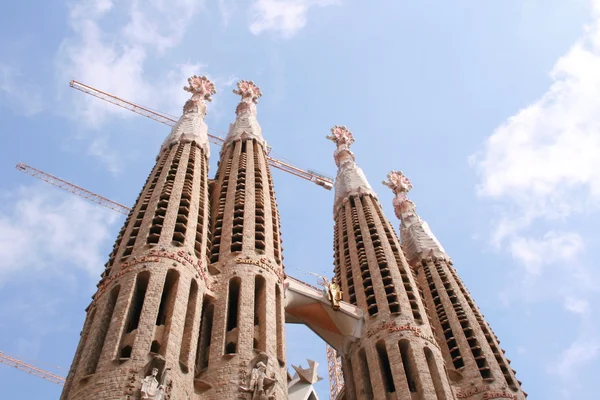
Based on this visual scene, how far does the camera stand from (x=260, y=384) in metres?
22.9

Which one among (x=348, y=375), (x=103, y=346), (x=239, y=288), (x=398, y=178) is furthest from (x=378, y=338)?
(x=398, y=178)

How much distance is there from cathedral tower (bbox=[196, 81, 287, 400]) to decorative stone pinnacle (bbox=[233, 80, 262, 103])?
1168cm

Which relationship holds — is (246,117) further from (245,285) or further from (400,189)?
(245,285)

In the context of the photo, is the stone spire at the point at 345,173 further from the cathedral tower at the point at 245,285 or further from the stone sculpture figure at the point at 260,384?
the stone sculpture figure at the point at 260,384

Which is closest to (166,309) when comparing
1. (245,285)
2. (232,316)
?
(232,316)

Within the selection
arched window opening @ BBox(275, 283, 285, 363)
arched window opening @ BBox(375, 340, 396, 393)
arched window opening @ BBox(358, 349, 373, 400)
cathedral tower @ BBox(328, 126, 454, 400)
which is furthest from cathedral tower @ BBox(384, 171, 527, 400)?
arched window opening @ BBox(275, 283, 285, 363)

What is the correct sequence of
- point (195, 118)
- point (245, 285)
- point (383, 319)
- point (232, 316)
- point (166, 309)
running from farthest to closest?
1. point (195, 118)
2. point (383, 319)
3. point (245, 285)
4. point (232, 316)
5. point (166, 309)

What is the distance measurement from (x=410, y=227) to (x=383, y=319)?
15.3 meters

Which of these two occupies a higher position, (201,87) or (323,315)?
(201,87)

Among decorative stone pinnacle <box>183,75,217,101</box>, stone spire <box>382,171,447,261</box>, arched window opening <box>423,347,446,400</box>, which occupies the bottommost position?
arched window opening <box>423,347,446,400</box>

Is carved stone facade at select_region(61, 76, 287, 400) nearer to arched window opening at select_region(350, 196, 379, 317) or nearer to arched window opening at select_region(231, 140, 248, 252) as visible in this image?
arched window opening at select_region(231, 140, 248, 252)

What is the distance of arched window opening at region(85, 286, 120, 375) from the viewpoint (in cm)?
2233

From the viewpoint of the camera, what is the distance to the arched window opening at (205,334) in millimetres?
25094

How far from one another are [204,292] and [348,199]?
72.7 feet
